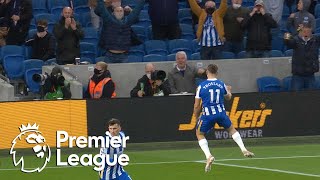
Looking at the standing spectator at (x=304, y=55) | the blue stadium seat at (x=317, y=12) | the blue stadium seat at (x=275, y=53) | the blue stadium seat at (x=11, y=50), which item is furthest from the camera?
the blue stadium seat at (x=317, y=12)

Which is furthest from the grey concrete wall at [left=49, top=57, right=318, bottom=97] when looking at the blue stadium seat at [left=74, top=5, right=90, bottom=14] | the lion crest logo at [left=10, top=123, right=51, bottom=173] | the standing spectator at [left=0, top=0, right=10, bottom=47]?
the blue stadium seat at [left=74, top=5, right=90, bottom=14]

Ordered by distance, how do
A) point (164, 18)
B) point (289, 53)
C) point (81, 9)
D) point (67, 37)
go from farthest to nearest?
point (81, 9) → point (289, 53) → point (164, 18) → point (67, 37)

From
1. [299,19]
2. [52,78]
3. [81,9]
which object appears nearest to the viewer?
[52,78]

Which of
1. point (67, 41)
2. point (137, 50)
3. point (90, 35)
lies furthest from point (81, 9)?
point (67, 41)

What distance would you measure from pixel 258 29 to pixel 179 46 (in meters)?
2.41

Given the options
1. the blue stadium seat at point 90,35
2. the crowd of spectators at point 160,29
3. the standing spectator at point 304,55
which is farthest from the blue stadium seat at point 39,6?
the standing spectator at point 304,55

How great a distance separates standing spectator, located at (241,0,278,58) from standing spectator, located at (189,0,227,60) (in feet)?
2.25

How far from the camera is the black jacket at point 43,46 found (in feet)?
87.9

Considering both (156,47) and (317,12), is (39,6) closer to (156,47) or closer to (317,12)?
(156,47)

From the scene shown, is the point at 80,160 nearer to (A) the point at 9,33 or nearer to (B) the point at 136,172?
(B) the point at 136,172

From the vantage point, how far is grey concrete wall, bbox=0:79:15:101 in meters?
25.7

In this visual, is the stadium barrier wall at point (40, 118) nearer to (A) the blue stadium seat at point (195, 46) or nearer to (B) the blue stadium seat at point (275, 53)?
(A) the blue stadium seat at point (195, 46)

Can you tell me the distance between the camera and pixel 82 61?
2745 centimetres

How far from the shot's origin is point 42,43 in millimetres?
27031
